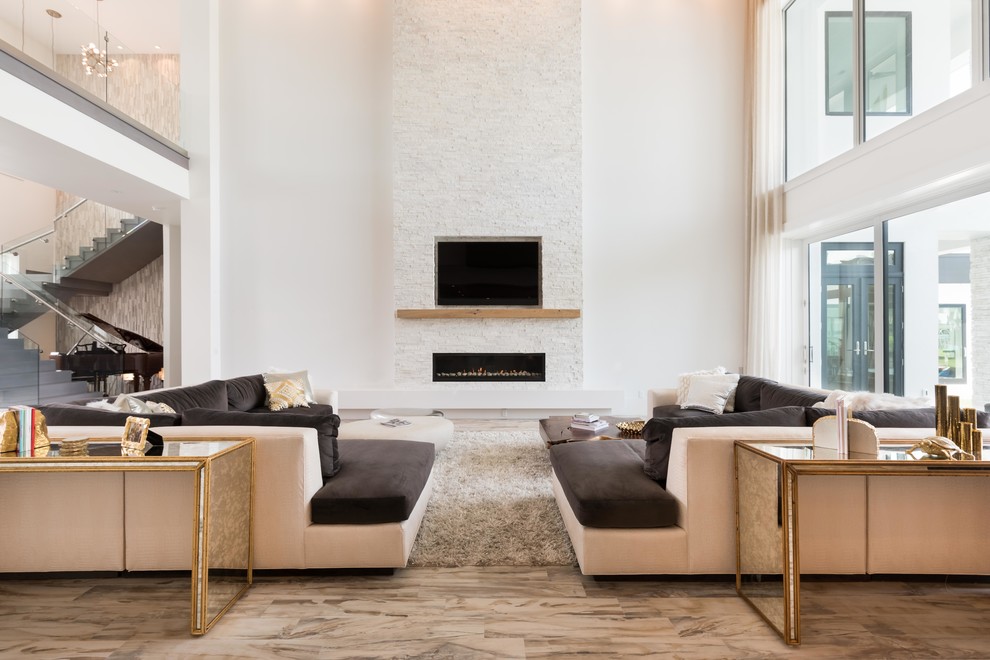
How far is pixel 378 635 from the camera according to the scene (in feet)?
6.16

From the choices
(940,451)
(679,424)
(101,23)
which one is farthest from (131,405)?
(101,23)

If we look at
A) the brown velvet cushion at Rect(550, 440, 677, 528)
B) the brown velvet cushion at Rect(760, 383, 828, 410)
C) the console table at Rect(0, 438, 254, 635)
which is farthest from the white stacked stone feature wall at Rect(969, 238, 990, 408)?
the console table at Rect(0, 438, 254, 635)

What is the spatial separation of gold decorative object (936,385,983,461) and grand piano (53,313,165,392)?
Result: 856 centimetres

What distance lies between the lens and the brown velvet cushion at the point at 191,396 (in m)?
3.63

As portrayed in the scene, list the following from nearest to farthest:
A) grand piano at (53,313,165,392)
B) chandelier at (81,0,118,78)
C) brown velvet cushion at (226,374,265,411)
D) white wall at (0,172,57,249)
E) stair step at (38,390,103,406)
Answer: brown velvet cushion at (226,374,265,411)
chandelier at (81,0,118,78)
stair step at (38,390,103,406)
grand piano at (53,313,165,392)
white wall at (0,172,57,249)

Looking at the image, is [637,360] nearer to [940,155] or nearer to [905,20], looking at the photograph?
[940,155]

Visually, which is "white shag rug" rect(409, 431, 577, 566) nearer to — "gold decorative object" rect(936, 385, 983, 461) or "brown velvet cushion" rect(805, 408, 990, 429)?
"brown velvet cushion" rect(805, 408, 990, 429)

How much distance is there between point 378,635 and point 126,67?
23.3ft

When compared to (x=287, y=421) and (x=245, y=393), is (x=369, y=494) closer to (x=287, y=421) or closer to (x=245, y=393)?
(x=287, y=421)

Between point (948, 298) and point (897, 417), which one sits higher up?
point (948, 298)

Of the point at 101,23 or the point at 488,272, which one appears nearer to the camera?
the point at 488,272

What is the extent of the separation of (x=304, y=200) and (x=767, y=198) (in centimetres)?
607

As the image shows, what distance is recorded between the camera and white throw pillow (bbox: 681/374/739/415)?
14.8ft

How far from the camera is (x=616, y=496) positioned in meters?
2.25
